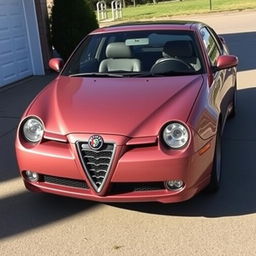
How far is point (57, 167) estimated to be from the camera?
13.7 feet

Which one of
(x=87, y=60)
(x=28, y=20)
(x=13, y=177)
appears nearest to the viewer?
(x=13, y=177)

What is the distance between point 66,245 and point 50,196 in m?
0.99

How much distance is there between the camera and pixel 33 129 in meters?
4.43

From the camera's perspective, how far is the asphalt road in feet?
12.8

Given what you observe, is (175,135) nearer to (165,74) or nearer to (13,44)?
(165,74)

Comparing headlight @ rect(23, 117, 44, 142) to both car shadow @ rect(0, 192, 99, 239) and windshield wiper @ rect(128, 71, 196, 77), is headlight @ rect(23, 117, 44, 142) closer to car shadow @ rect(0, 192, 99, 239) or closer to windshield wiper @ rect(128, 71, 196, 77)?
car shadow @ rect(0, 192, 99, 239)

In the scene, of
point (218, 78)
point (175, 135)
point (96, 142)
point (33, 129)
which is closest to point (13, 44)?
point (218, 78)

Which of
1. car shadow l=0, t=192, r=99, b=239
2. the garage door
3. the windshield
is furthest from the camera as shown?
the garage door

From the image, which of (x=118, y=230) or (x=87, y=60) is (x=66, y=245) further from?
(x=87, y=60)

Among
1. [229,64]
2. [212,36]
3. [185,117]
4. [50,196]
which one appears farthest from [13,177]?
[212,36]

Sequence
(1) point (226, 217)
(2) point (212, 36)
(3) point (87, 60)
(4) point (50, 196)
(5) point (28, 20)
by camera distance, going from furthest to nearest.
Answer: (5) point (28, 20) < (2) point (212, 36) < (3) point (87, 60) < (4) point (50, 196) < (1) point (226, 217)

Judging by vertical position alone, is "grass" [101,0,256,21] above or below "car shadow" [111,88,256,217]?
below

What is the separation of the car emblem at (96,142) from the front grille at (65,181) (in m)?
0.34

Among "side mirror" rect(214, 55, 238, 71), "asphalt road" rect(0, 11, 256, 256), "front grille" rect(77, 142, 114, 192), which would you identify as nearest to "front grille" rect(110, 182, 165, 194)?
"front grille" rect(77, 142, 114, 192)
